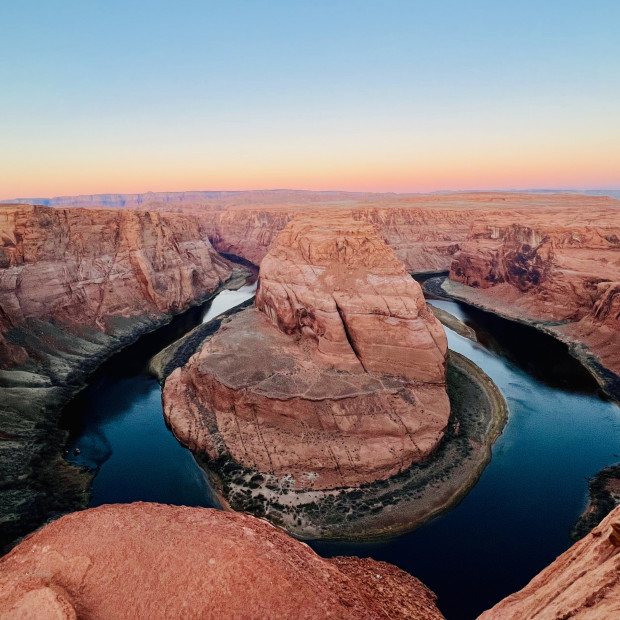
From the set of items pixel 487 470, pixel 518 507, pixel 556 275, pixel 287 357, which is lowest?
pixel 518 507

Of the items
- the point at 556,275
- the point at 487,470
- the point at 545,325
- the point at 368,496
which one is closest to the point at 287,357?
the point at 368,496

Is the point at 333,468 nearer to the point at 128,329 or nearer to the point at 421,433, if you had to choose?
the point at 421,433

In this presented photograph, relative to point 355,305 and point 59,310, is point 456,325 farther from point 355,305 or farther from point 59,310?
point 59,310

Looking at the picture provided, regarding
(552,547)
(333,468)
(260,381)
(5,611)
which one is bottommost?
(552,547)

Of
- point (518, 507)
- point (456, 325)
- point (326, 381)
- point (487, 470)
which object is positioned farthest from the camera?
point (456, 325)

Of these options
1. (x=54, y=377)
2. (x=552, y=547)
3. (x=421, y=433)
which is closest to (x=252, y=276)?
(x=54, y=377)
